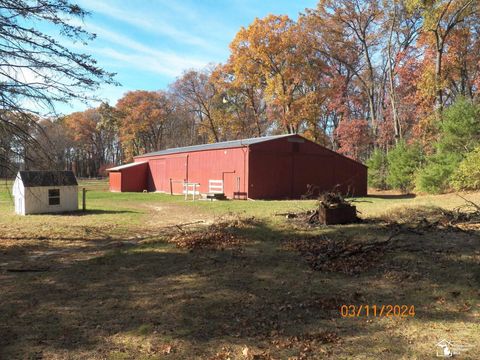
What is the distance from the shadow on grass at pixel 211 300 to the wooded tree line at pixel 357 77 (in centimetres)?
2003

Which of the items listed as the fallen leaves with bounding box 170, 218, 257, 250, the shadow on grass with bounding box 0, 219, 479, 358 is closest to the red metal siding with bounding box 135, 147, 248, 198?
the fallen leaves with bounding box 170, 218, 257, 250

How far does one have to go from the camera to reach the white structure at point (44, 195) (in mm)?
15633

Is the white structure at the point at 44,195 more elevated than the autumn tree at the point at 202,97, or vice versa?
the autumn tree at the point at 202,97

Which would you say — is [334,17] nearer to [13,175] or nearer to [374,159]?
[374,159]

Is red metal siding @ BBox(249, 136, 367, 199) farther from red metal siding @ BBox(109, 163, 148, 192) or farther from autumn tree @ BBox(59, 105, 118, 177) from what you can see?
autumn tree @ BBox(59, 105, 118, 177)

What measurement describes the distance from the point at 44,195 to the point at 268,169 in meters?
13.1

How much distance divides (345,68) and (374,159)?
495 inches

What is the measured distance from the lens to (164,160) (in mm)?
34781

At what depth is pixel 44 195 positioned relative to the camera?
16641mm

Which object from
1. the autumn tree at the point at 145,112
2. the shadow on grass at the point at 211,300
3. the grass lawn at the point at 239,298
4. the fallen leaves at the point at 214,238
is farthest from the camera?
the autumn tree at the point at 145,112

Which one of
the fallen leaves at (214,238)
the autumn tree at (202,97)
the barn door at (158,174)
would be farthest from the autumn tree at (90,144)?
the fallen leaves at (214,238)

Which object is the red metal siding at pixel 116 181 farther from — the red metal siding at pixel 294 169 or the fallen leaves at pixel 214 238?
the fallen leaves at pixel 214 238

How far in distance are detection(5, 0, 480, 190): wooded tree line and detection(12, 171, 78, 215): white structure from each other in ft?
37.5

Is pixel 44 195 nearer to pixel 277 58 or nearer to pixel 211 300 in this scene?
pixel 211 300
